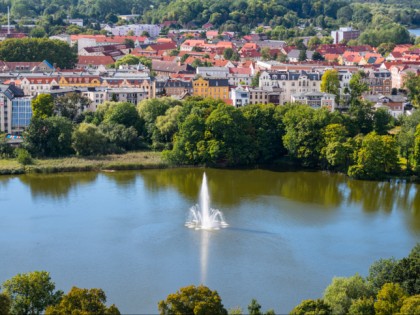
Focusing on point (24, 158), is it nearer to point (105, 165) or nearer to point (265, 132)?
point (105, 165)

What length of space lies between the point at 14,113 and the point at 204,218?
9.19 metres

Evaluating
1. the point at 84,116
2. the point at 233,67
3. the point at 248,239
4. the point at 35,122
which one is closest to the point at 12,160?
the point at 35,122

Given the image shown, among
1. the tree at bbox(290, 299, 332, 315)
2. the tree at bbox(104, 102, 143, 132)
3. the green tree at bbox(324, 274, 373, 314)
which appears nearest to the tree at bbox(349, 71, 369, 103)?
the tree at bbox(104, 102, 143, 132)

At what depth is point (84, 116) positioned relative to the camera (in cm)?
2298

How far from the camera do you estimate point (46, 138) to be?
20266 mm

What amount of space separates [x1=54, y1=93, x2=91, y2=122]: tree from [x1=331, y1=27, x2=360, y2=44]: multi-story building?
80.8 feet

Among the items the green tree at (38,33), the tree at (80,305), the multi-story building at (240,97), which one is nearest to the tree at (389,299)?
the tree at (80,305)

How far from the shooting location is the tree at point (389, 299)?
10000 millimetres

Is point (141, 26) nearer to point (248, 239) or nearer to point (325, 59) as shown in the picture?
point (325, 59)

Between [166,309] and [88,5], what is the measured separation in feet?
155

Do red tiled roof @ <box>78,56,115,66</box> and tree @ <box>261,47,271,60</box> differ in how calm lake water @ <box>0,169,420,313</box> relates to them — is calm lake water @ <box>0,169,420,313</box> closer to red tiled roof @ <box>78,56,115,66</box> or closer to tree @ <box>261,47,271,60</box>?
red tiled roof @ <box>78,56,115,66</box>

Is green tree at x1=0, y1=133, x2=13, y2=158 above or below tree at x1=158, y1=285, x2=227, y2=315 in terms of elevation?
above

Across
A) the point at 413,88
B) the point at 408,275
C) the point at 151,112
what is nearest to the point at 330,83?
the point at 413,88

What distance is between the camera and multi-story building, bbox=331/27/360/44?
45719 millimetres
